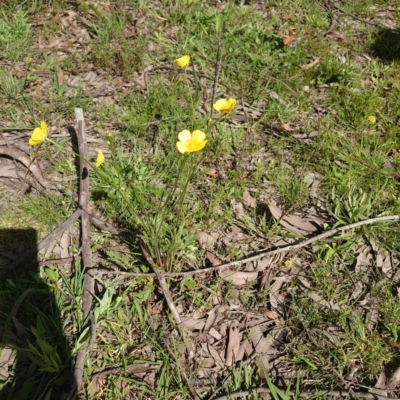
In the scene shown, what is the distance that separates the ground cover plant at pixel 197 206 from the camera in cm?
182

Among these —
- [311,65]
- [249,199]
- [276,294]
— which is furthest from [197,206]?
[311,65]

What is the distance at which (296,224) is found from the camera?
91.4 inches

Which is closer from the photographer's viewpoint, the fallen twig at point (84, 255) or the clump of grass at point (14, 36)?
the fallen twig at point (84, 255)

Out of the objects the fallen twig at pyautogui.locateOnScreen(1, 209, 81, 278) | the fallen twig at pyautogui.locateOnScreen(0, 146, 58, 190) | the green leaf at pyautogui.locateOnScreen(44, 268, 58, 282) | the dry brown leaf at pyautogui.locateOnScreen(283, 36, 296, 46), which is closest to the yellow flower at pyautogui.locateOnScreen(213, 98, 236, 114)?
the fallen twig at pyautogui.locateOnScreen(1, 209, 81, 278)

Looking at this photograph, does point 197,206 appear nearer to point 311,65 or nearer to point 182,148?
point 182,148

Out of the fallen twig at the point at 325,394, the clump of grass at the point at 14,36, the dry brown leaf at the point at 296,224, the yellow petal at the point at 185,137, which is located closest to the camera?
the yellow petal at the point at 185,137

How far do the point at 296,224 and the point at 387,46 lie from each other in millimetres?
2122

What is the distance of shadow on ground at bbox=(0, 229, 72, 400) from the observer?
1.74m

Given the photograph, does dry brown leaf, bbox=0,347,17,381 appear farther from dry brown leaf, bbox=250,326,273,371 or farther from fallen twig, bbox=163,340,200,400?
dry brown leaf, bbox=250,326,273,371

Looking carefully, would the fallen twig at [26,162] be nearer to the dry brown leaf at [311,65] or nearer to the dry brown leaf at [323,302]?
the dry brown leaf at [323,302]

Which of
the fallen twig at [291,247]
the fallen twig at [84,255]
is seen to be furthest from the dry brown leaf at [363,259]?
the fallen twig at [84,255]

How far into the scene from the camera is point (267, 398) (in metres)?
1.73

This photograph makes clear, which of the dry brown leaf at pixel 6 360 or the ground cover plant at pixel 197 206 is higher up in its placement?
the ground cover plant at pixel 197 206

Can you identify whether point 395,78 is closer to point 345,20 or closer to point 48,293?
point 345,20
